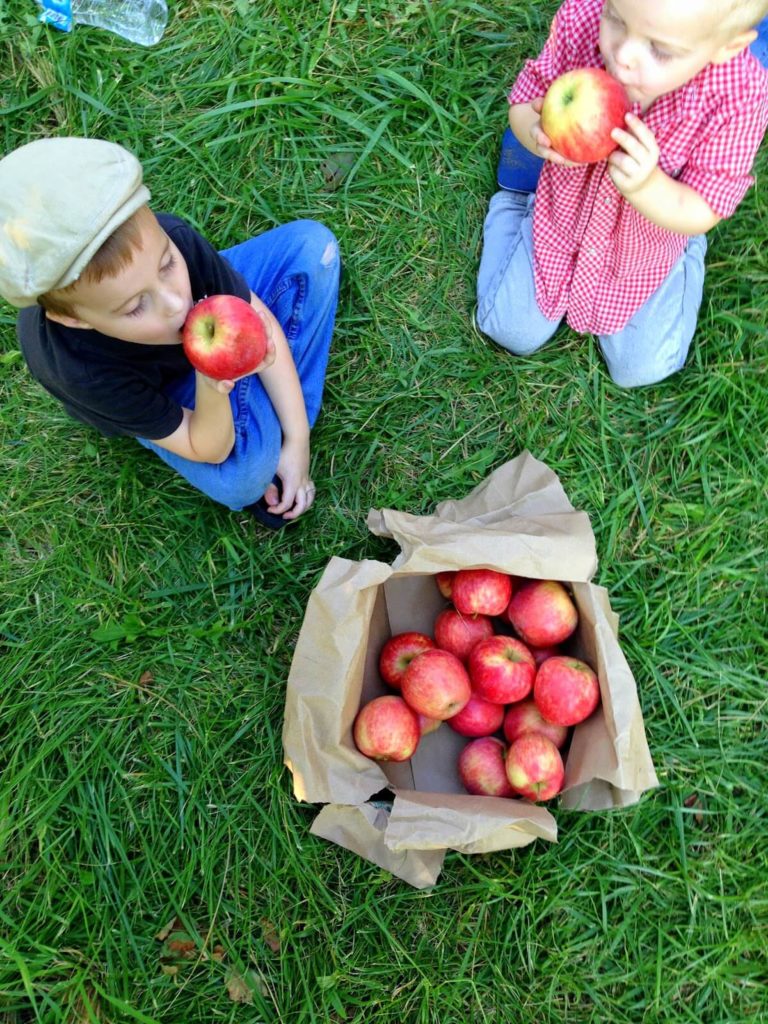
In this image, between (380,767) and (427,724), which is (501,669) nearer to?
(427,724)

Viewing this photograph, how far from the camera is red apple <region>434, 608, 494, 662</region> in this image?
91.9 inches

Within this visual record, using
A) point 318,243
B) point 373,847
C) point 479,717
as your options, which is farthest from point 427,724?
point 318,243

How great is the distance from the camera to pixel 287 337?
2559 mm

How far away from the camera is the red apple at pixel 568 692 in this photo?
6.91ft

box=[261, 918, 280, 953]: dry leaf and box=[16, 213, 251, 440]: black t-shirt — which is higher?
box=[16, 213, 251, 440]: black t-shirt

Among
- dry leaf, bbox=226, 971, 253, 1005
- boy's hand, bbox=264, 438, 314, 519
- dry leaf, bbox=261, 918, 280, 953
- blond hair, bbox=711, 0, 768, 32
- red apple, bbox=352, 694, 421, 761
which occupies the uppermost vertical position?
blond hair, bbox=711, 0, 768, 32

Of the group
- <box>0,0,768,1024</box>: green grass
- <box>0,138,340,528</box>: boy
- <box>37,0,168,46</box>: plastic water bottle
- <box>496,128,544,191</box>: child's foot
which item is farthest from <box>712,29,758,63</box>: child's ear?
<box>37,0,168,46</box>: plastic water bottle

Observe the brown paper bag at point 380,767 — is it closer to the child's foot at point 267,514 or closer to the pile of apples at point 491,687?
the pile of apples at point 491,687

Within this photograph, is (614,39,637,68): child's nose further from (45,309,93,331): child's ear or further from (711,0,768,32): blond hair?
(45,309,93,331): child's ear

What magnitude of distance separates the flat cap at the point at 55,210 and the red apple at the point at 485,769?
1584 millimetres

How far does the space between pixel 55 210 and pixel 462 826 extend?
5.27 ft

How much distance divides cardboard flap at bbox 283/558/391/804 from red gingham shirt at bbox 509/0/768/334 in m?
1.08

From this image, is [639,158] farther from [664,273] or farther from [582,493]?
[582,493]

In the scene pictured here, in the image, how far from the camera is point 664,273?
2.36 m
